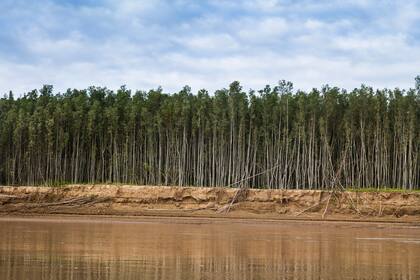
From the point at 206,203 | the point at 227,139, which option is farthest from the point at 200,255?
the point at 227,139

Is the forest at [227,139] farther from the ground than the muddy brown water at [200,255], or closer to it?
farther from the ground

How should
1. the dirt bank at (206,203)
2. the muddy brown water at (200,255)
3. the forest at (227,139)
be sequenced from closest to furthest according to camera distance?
the muddy brown water at (200,255)
the dirt bank at (206,203)
the forest at (227,139)

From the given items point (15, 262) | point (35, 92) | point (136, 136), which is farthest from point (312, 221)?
point (35, 92)

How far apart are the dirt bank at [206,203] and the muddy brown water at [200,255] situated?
19.9m

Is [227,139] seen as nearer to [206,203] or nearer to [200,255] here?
[206,203]

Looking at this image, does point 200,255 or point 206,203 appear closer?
point 200,255

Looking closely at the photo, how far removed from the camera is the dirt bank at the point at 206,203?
57.8 meters

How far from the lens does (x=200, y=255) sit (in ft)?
83.0

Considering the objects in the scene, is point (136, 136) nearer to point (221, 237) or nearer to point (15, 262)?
point (221, 237)

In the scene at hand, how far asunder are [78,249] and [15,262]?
17.2 feet

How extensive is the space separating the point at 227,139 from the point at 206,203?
1550cm

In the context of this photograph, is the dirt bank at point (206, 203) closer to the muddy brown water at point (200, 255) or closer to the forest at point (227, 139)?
the forest at point (227, 139)

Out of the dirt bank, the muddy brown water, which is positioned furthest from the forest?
the muddy brown water

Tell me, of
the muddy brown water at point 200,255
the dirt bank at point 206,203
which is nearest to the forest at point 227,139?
the dirt bank at point 206,203
